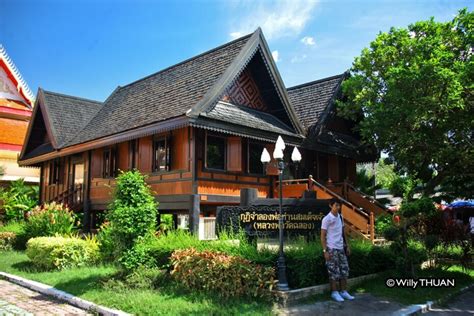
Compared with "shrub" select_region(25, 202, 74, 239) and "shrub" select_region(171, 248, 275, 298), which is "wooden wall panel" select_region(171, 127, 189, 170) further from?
"shrub" select_region(171, 248, 275, 298)

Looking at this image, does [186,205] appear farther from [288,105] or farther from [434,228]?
[434,228]

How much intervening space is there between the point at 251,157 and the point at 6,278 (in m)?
9.23

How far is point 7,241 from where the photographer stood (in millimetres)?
16328

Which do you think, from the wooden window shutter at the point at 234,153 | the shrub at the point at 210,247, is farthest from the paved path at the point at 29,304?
the wooden window shutter at the point at 234,153

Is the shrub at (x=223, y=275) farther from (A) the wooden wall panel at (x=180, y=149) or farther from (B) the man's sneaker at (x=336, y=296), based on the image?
(A) the wooden wall panel at (x=180, y=149)

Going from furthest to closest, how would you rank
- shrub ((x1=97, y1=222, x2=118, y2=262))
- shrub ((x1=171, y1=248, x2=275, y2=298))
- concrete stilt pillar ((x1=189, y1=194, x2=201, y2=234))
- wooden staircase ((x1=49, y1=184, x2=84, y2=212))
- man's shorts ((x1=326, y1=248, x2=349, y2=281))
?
wooden staircase ((x1=49, y1=184, x2=84, y2=212)), concrete stilt pillar ((x1=189, y1=194, x2=201, y2=234)), shrub ((x1=97, y1=222, x2=118, y2=262)), man's shorts ((x1=326, y1=248, x2=349, y2=281)), shrub ((x1=171, y1=248, x2=275, y2=298))

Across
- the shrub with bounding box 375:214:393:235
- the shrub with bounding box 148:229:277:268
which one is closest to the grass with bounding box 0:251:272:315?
the shrub with bounding box 148:229:277:268

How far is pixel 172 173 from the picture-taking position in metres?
14.7

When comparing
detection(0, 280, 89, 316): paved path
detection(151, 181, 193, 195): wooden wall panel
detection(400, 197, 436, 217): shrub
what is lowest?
detection(0, 280, 89, 316): paved path

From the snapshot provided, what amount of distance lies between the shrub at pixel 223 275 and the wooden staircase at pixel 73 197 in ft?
39.0

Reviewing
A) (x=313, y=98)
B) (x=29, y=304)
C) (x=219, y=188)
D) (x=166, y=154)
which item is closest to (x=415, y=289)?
(x=219, y=188)

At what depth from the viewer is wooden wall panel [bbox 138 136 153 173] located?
16.2m

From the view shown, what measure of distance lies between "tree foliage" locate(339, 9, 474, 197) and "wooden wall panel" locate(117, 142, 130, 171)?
30.7ft

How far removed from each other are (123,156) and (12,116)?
16.0 m
